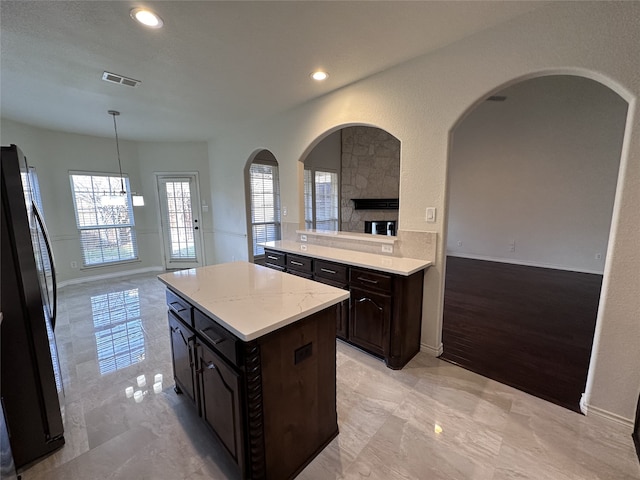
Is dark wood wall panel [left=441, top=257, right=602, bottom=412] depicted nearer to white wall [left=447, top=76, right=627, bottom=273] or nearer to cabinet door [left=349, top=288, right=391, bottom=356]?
cabinet door [left=349, top=288, right=391, bottom=356]

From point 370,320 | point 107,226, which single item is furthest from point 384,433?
point 107,226

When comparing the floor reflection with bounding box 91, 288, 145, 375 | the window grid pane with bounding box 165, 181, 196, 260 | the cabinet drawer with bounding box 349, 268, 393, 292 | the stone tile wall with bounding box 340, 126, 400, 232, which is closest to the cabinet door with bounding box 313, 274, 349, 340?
the cabinet drawer with bounding box 349, 268, 393, 292

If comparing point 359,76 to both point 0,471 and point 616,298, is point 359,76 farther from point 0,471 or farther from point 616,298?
point 0,471

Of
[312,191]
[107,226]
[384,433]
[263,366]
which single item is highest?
[312,191]

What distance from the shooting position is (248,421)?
1.27m

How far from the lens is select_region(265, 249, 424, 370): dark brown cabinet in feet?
7.58

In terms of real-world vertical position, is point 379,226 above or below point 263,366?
above

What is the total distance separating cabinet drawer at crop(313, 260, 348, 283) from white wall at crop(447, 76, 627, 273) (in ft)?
12.6

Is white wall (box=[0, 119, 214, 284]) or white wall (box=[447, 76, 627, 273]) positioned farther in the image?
white wall (box=[447, 76, 627, 273])

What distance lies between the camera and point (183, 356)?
184cm

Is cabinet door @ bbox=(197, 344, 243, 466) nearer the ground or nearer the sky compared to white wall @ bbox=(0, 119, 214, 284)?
nearer the ground

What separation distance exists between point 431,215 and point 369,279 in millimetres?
805

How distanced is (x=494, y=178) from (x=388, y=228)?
2.46m

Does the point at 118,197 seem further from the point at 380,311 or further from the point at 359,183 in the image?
the point at 359,183
